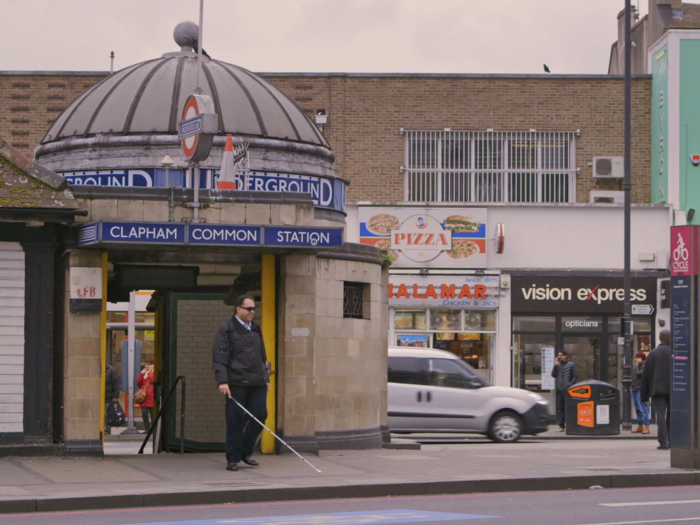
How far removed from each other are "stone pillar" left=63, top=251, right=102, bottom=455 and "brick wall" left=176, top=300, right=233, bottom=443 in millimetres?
3623

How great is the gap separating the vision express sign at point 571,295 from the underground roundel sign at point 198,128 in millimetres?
15198

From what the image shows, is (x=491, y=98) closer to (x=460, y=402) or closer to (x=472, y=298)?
(x=472, y=298)

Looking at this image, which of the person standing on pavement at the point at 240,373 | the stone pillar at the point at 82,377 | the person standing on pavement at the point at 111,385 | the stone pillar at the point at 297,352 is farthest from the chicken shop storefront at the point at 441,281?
the person standing on pavement at the point at 240,373

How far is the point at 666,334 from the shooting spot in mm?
17234

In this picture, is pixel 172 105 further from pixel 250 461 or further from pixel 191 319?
pixel 250 461

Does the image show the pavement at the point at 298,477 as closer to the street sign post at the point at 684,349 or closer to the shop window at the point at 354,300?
the street sign post at the point at 684,349

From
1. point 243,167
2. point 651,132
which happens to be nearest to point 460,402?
point 243,167

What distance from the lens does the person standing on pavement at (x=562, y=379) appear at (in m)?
24.6

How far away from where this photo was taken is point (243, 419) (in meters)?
12.6

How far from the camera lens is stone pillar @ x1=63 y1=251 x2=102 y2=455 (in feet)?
43.9

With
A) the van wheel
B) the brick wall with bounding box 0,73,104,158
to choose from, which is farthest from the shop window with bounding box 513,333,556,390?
the brick wall with bounding box 0,73,104,158

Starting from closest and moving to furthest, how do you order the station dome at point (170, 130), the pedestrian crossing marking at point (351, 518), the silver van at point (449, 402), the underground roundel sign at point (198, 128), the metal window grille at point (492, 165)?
the pedestrian crossing marking at point (351, 518)
the underground roundel sign at point (198, 128)
the station dome at point (170, 130)
the silver van at point (449, 402)
the metal window grille at point (492, 165)

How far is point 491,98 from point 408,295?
5664 millimetres

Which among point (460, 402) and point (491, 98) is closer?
point (460, 402)
